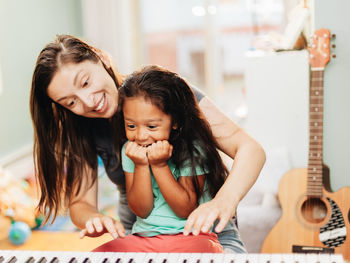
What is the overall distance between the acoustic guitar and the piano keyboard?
39 cm

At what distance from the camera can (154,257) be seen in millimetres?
772

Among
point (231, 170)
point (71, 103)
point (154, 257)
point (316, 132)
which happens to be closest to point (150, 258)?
point (154, 257)

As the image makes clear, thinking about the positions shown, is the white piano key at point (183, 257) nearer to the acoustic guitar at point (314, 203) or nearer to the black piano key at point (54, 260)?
the black piano key at point (54, 260)

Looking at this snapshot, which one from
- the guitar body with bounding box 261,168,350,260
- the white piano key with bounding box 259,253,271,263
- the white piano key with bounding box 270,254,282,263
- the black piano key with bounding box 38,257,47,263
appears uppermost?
the white piano key with bounding box 270,254,282,263

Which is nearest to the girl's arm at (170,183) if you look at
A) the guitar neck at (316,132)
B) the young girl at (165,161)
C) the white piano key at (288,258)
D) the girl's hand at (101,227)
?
the young girl at (165,161)

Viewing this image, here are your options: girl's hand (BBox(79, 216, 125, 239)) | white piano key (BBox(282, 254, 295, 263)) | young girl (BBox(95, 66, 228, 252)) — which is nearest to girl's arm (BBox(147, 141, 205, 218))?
young girl (BBox(95, 66, 228, 252))

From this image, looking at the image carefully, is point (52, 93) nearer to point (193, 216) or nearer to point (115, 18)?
point (193, 216)

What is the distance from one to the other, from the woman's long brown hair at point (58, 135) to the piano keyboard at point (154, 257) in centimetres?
17

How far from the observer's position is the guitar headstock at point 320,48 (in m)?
1.02

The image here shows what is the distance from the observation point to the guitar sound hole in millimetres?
1170

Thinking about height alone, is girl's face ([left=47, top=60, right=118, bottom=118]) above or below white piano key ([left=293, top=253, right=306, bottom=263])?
above

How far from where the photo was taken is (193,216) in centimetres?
77

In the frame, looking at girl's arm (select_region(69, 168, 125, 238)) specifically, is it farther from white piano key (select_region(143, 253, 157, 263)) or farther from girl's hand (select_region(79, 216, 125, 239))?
white piano key (select_region(143, 253, 157, 263))

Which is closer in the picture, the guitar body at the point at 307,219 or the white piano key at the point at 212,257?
the white piano key at the point at 212,257
